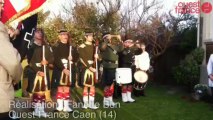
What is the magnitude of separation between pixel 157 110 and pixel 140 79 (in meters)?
2.79

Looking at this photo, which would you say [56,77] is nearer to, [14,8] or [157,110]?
[157,110]

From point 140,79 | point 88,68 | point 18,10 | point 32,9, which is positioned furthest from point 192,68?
point 18,10

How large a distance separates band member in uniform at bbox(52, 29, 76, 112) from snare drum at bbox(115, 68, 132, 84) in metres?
2.27

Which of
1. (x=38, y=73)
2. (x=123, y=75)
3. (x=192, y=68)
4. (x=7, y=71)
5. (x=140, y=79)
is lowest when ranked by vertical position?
(x=140, y=79)

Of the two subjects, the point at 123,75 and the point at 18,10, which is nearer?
the point at 18,10

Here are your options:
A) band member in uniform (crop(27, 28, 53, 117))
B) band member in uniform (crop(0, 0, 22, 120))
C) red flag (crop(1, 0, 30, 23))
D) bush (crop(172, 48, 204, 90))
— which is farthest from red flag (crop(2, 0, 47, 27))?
bush (crop(172, 48, 204, 90))

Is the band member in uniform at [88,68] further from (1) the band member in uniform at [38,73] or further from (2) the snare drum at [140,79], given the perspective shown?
(2) the snare drum at [140,79]

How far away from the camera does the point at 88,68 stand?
9016 mm

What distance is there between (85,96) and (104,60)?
137cm

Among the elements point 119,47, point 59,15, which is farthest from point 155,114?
point 59,15

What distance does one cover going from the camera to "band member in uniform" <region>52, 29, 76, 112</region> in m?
8.50

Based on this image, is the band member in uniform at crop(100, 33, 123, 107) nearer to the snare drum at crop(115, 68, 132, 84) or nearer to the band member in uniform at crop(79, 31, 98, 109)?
the snare drum at crop(115, 68, 132, 84)

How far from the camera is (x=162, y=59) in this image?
50.8ft

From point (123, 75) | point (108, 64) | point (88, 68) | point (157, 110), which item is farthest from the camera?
point (123, 75)
